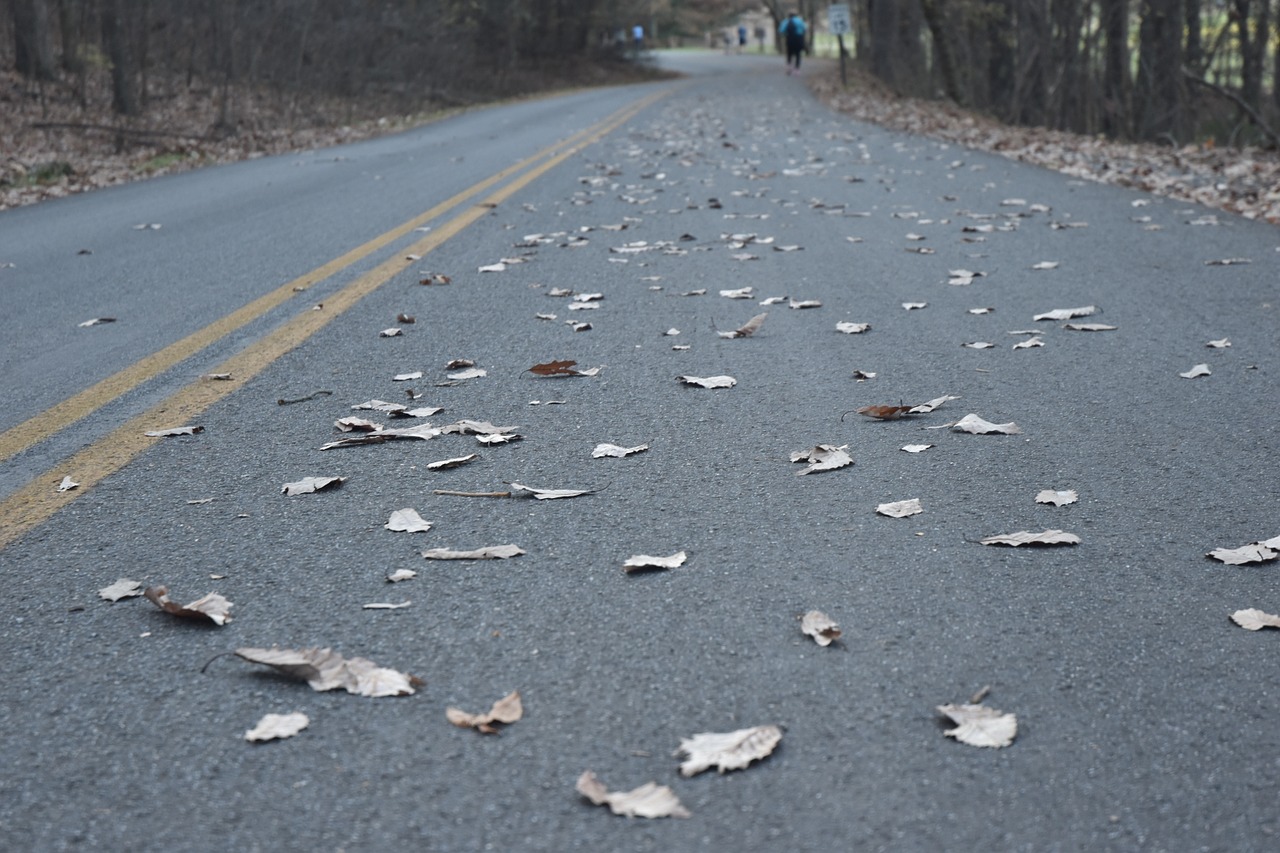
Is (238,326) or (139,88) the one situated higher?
(139,88)

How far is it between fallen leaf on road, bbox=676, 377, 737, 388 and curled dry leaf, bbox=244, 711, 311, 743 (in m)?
2.40

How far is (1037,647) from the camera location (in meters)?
2.30

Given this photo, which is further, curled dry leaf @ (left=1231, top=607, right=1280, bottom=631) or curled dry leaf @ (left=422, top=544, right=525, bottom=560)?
curled dry leaf @ (left=422, top=544, right=525, bottom=560)

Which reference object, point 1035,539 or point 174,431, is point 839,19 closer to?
point 174,431

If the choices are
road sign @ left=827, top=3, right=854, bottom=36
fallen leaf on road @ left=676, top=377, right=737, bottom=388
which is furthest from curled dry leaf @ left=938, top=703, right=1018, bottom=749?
road sign @ left=827, top=3, right=854, bottom=36

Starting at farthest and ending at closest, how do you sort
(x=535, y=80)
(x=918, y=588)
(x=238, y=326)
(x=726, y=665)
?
(x=535, y=80) < (x=238, y=326) < (x=918, y=588) < (x=726, y=665)

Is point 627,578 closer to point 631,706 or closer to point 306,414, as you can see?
point 631,706

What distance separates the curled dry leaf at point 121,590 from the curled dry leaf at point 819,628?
53.3 inches

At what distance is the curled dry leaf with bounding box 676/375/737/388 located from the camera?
4270mm

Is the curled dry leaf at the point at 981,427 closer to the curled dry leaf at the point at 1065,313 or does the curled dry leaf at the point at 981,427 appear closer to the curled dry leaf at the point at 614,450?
the curled dry leaf at the point at 614,450

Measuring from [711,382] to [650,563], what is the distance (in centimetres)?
168

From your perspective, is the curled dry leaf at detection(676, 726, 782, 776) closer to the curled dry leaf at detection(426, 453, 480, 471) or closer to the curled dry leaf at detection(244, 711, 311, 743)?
the curled dry leaf at detection(244, 711, 311, 743)

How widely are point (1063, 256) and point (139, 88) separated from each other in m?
18.7

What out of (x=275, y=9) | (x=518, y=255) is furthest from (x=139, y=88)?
(x=518, y=255)
